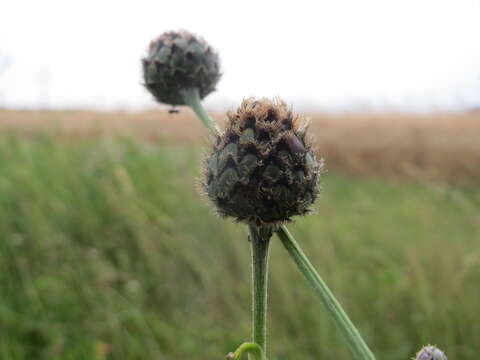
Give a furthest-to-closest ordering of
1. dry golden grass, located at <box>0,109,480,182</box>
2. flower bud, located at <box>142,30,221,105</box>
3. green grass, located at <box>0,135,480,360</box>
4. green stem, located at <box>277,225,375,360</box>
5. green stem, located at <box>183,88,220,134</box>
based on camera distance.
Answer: dry golden grass, located at <box>0,109,480,182</box>
green grass, located at <box>0,135,480,360</box>
flower bud, located at <box>142,30,221,105</box>
green stem, located at <box>183,88,220,134</box>
green stem, located at <box>277,225,375,360</box>

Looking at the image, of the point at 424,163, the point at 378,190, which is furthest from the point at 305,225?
the point at 424,163

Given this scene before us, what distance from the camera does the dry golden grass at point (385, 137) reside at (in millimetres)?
11461

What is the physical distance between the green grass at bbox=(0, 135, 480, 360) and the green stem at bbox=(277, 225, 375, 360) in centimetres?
241

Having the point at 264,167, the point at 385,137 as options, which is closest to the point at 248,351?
the point at 264,167

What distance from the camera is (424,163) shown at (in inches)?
578

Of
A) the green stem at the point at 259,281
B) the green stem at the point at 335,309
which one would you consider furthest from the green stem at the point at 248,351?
the green stem at the point at 335,309

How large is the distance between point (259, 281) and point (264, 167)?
0.24 meters

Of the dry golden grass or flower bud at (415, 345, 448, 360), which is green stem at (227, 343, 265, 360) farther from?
the dry golden grass

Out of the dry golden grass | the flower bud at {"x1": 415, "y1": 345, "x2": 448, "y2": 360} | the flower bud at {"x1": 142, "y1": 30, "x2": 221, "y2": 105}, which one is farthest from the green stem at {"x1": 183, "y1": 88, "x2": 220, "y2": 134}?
the dry golden grass

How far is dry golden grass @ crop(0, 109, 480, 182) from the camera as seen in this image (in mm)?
11461

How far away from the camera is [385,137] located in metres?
16.1

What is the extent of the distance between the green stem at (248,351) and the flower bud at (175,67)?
2.87 feet

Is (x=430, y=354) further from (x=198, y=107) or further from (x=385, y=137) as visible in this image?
(x=385, y=137)

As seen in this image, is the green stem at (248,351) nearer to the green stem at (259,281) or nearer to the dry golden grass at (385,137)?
the green stem at (259,281)
